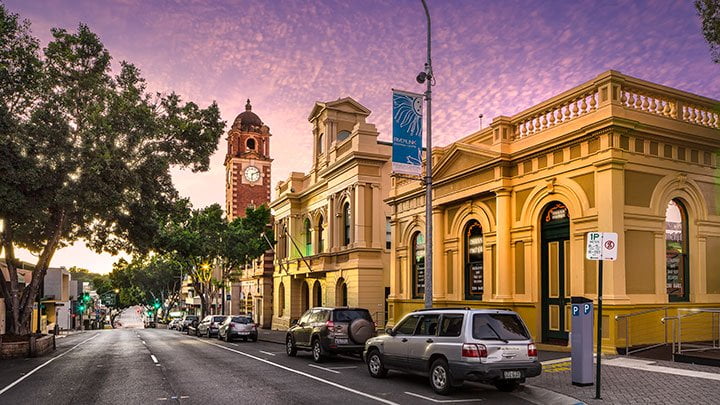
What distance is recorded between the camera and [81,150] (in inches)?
850

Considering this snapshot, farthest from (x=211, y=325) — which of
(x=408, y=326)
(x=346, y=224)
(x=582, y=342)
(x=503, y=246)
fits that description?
(x=582, y=342)

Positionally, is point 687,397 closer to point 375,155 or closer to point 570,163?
point 570,163

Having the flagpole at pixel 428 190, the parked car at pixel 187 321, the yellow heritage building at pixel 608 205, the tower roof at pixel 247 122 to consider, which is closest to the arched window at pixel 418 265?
the yellow heritage building at pixel 608 205

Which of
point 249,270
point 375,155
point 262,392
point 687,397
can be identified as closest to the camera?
point 687,397

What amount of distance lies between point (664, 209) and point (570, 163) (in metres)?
2.93

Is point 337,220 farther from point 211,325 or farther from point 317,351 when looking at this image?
point 317,351

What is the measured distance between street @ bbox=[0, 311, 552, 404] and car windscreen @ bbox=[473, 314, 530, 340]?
1.17 meters

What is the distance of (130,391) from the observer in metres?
13.0

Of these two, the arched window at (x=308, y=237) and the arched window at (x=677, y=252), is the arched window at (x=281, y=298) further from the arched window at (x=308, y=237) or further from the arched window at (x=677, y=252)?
the arched window at (x=677, y=252)

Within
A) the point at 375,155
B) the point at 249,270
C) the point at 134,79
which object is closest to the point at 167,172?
the point at 134,79

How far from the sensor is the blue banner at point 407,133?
54.9 feet

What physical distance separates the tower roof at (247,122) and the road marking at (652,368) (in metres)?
62.4

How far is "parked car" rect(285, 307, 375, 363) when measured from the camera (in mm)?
18531

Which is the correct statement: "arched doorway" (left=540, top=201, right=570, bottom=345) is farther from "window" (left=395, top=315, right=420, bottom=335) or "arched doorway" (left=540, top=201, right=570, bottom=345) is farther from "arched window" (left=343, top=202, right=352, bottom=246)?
"arched window" (left=343, top=202, right=352, bottom=246)
